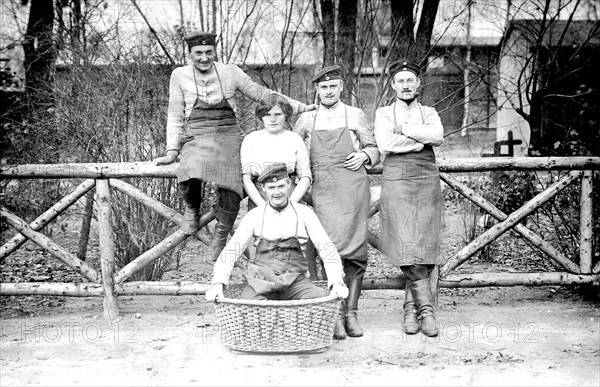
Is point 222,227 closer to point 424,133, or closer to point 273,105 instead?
point 273,105

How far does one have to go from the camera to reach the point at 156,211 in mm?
5668

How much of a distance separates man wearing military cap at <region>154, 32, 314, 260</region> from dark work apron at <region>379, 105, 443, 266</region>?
0.85 meters

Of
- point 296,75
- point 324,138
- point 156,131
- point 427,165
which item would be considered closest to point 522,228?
point 427,165

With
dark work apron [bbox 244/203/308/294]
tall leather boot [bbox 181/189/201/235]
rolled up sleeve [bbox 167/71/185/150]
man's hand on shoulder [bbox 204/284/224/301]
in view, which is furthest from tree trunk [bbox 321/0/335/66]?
man's hand on shoulder [bbox 204/284/224/301]

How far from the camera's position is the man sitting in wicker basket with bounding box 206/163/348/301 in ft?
15.8

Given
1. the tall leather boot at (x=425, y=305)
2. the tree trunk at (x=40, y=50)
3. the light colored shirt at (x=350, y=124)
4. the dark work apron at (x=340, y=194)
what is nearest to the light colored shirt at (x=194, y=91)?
the light colored shirt at (x=350, y=124)

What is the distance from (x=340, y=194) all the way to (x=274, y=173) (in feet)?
1.86

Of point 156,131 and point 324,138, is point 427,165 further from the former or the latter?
point 156,131

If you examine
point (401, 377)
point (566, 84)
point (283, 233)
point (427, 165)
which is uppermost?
point (566, 84)

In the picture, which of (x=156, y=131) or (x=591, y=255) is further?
(x=156, y=131)

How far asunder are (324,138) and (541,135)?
5571mm

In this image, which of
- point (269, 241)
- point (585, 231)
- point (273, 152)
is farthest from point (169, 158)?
point (585, 231)

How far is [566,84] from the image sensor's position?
11.1m

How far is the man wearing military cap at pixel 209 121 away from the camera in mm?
5215
